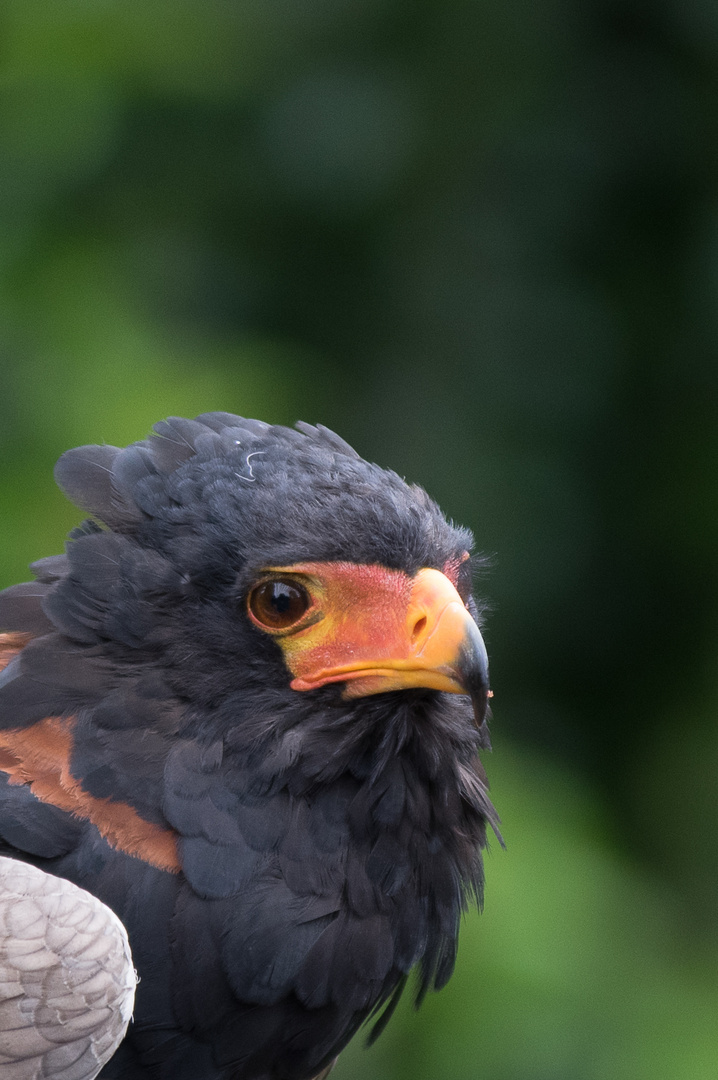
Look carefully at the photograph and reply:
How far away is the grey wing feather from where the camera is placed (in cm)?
183

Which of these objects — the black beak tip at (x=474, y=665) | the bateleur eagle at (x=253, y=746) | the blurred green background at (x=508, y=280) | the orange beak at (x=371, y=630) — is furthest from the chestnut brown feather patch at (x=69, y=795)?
the blurred green background at (x=508, y=280)

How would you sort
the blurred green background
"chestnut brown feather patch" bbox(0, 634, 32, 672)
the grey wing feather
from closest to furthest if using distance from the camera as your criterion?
the grey wing feather < "chestnut brown feather patch" bbox(0, 634, 32, 672) < the blurred green background

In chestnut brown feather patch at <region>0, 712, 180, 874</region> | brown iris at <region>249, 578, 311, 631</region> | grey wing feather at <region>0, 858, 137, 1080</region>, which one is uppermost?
brown iris at <region>249, 578, 311, 631</region>

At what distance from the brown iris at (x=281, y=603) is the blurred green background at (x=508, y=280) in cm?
169

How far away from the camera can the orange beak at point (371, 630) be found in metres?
1.98

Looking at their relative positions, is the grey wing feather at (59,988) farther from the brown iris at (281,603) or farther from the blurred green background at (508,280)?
the blurred green background at (508,280)

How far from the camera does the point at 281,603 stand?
205 cm

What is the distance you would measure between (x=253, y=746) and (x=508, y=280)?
9.05 ft

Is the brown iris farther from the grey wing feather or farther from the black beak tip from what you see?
the grey wing feather

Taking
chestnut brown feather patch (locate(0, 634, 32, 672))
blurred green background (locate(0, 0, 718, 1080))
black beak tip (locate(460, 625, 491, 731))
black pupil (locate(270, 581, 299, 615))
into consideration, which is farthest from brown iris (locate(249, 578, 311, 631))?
blurred green background (locate(0, 0, 718, 1080))

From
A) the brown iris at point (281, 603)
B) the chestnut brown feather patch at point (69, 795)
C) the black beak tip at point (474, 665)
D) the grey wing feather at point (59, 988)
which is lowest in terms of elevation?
the grey wing feather at point (59, 988)

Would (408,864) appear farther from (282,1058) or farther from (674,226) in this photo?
(674,226)

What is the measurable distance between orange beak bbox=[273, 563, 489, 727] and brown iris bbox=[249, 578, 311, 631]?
0.02 metres

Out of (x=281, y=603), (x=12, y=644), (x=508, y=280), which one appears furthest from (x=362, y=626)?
(x=508, y=280)
